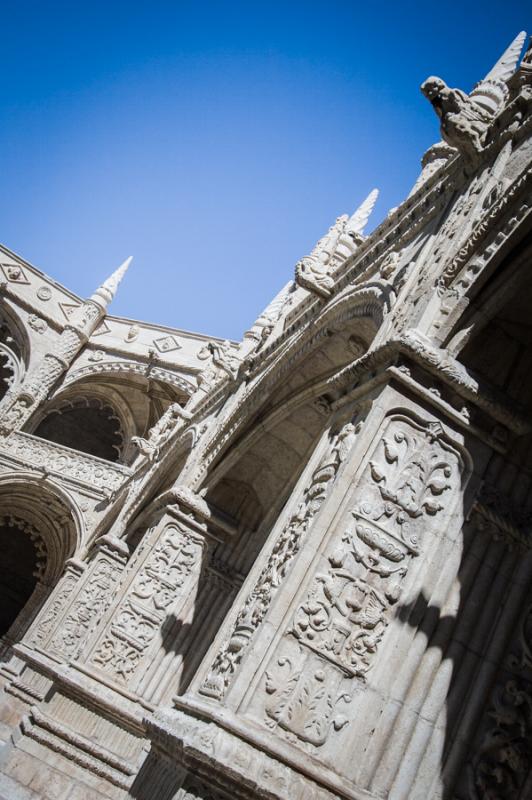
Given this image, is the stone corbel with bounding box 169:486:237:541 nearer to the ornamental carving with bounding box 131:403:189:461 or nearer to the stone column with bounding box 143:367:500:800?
the ornamental carving with bounding box 131:403:189:461

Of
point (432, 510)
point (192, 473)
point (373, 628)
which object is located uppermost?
point (192, 473)

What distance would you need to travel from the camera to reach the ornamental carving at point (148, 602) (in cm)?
904

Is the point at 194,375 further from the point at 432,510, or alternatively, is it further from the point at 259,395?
the point at 432,510

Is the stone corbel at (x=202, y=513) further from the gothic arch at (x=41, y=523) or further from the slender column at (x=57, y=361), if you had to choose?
the slender column at (x=57, y=361)

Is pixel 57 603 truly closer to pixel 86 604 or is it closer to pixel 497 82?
pixel 86 604

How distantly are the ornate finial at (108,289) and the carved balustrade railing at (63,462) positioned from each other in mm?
6262

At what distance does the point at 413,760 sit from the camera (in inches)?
146

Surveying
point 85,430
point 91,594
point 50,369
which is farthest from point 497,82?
point 85,430

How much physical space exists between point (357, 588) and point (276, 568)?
507 millimetres

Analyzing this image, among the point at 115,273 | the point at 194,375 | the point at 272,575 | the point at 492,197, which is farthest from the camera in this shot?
the point at 115,273

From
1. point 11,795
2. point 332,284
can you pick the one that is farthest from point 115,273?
point 11,795

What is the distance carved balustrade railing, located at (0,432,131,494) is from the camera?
63.7 ft

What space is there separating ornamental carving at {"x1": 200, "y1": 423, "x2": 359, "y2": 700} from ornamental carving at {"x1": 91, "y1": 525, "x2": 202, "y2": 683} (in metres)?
5.32

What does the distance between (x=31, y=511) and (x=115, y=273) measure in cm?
943
